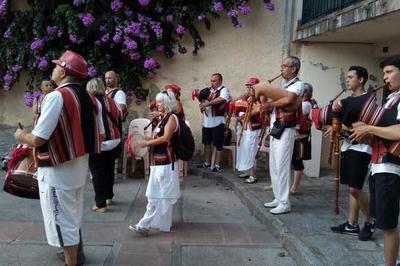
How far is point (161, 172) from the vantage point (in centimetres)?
540

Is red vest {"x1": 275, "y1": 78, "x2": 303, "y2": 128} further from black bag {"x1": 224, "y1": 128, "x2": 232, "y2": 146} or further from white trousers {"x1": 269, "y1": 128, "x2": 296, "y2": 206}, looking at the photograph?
black bag {"x1": 224, "y1": 128, "x2": 232, "y2": 146}

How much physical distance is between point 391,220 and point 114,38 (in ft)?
21.6

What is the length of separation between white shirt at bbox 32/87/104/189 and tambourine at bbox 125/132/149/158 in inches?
104

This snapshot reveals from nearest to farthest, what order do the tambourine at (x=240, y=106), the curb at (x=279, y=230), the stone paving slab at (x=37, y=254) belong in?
the curb at (x=279, y=230) < the stone paving slab at (x=37, y=254) < the tambourine at (x=240, y=106)

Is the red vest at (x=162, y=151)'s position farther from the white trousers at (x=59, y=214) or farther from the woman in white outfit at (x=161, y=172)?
the white trousers at (x=59, y=214)

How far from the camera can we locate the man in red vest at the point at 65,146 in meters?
3.93

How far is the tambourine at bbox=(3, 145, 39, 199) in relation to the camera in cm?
466

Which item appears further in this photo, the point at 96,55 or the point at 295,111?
the point at 96,55

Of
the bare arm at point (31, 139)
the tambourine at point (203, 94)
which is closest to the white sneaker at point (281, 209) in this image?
the bare arm at point (31, 139)

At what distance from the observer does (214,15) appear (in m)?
9.63

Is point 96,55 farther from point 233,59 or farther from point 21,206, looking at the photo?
point 21,206

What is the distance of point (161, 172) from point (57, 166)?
153cm

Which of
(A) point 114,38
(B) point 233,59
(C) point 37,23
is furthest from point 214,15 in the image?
(C) point 37,23

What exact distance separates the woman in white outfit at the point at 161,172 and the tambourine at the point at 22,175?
45.9 inches
